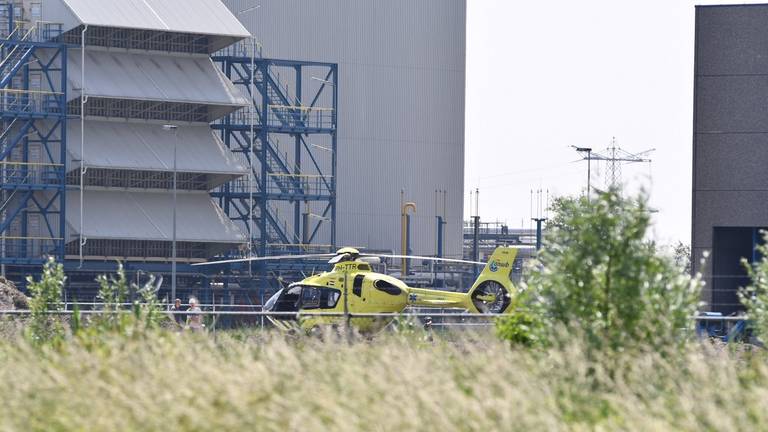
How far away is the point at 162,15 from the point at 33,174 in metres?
10.1

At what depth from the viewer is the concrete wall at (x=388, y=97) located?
9344cm

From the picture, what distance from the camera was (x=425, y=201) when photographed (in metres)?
95.1

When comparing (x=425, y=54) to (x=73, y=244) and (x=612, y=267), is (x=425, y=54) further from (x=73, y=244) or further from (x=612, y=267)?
(x=612, y=267)

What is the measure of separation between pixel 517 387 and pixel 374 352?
3.62m

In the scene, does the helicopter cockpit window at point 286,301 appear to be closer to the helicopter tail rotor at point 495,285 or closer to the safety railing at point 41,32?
the helicopter tail rotor at point 495,285

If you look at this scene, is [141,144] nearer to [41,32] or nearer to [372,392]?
[41,32]

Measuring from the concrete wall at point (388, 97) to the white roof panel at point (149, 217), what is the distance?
651 inches

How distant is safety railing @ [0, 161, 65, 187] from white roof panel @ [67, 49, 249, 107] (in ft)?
11.9

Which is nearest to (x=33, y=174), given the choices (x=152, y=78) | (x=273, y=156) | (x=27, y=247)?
(x=27, y=247)

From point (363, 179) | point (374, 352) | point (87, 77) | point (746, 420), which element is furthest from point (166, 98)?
point (746, 420)

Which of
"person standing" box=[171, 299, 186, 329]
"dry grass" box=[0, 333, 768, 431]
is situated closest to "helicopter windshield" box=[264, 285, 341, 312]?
"person standing" box=[171, 299, 186, 329]

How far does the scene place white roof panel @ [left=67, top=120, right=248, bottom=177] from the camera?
7281 centimetres

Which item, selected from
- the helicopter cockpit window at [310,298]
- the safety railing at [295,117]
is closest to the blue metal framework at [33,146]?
the safety railing at [295,117]

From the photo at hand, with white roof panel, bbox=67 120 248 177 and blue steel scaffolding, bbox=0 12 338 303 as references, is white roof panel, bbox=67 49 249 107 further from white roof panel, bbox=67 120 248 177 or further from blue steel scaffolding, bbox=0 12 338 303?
white roof panel, bbox=67 120 248 177
